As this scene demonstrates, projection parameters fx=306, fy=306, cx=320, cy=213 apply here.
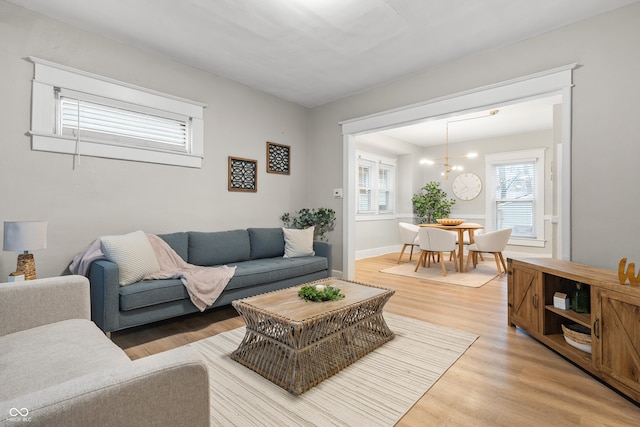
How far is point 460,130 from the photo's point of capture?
20.6 ft

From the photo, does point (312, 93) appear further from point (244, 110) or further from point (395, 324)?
point (395, 324)

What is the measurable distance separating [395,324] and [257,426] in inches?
66.7

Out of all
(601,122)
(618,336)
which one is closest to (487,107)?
(601,122)

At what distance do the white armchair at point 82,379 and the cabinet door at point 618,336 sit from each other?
2217 millimetres

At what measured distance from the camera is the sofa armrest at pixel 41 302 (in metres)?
1.52

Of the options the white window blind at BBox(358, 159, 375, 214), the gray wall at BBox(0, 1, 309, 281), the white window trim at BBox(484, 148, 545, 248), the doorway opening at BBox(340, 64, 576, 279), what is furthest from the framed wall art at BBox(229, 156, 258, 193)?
the white window trim at BBox(484, 148, 545, 248)

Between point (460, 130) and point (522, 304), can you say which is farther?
Answer: point (460, 130)

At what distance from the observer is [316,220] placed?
4.78 meters

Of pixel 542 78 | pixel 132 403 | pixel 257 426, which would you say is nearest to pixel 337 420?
pixel 257 426

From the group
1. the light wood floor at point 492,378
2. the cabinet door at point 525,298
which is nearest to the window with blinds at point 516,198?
the light wood floor at point 492,378

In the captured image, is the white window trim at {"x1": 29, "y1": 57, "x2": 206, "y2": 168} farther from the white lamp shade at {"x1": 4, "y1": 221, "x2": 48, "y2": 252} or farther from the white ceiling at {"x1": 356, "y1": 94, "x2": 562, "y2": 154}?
the white ceiling at {"x1": 356, "y1": 94, "x2": 562, "y2": 154}

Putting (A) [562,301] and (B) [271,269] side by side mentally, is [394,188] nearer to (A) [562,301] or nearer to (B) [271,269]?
(B) [271,269]

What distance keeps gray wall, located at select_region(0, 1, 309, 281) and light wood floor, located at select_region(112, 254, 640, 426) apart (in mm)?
1098

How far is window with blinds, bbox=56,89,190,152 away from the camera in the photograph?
283cm
